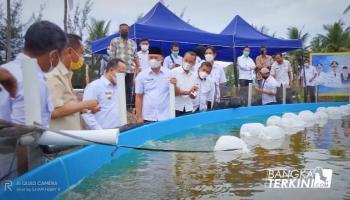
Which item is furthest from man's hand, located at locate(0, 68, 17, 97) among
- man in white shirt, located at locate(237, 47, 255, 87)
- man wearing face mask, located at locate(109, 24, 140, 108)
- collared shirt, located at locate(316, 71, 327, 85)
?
collared shirt, located at locate(316, 71, 327, 85)

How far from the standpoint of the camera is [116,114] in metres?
5.43

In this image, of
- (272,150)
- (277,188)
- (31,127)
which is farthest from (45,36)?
(272,150)

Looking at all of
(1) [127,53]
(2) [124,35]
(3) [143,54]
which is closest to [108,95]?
(1) [127,53]

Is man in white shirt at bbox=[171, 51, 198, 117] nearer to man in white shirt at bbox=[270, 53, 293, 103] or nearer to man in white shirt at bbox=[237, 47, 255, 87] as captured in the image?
man in white shirt at bbox=[237, 47, 255, 87]

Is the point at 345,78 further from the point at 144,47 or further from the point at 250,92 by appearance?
the point at 144,47

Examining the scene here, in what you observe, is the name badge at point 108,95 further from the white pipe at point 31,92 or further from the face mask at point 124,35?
the face mask at point 124,35

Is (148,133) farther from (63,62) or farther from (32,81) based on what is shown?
(32,81)

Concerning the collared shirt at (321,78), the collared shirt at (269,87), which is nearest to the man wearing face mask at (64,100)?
the collared shirt at (269,87)

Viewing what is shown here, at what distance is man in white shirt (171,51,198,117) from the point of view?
8.19m

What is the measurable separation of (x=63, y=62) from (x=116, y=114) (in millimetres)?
1421

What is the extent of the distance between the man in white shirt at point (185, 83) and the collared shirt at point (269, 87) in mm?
4973

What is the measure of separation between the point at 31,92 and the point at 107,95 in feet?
7.76

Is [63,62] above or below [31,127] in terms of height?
above

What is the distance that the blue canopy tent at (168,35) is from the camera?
1262cm
